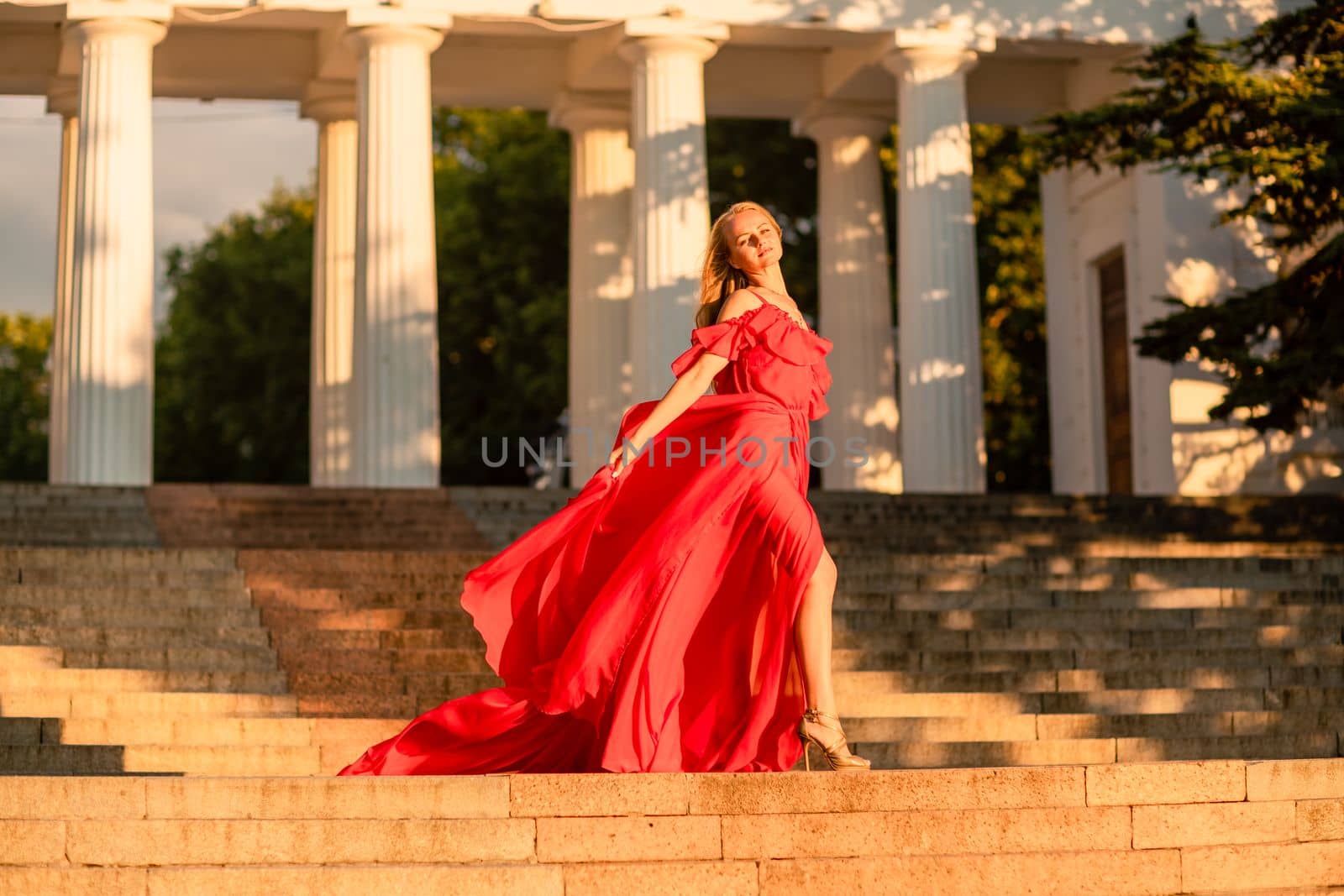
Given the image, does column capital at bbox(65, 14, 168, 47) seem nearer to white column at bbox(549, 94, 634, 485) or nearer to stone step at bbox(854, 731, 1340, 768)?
white column at bbox(549, 94, 634, 485)

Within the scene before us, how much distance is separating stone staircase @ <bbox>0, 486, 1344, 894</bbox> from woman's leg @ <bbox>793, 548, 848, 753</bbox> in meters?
0.49

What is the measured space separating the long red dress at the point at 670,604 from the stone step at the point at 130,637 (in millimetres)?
6366

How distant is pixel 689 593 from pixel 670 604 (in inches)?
5.0

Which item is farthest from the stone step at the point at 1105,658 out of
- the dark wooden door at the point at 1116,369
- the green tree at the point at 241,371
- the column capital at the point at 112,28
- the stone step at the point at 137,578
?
the green tree at the point at 241,371

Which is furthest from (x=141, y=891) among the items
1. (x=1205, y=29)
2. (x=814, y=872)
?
(x=1205, y=29)

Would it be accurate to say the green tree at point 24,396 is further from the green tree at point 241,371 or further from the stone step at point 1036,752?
the stone step at point 1036,752

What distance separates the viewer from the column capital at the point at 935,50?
35.8 metres

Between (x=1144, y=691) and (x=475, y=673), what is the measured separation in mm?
5061

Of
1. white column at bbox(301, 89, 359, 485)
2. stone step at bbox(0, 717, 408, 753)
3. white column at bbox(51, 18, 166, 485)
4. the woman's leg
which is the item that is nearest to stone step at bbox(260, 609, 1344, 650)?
stone step at bbox(0, 717, 408, 753)

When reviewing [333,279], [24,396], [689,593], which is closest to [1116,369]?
[333,279]

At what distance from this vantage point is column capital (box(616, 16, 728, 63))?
34.8m

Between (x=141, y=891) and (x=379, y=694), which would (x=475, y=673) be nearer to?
(x=379, y=694)

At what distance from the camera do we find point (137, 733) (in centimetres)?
1458

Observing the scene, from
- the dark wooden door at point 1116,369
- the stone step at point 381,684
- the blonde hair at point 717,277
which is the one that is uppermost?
the dark wooden door at point 1116,369
